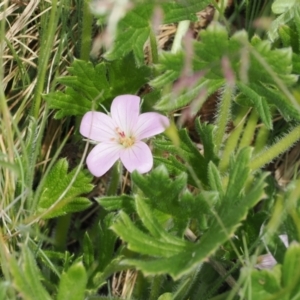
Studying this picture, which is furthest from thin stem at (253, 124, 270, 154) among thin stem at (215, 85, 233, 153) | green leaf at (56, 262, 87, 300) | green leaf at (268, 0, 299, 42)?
green leaf at (56, 262, 87, 300)

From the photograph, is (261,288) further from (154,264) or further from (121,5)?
(121,5)

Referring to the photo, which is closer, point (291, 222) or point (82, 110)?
point (291, 222)

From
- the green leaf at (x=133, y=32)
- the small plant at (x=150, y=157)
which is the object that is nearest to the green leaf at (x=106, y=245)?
the small plant at (x=150, y=157)

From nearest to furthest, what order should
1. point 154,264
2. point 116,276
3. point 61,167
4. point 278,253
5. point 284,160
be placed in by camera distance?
point 154,264, point 278,253, point 61,167, point 116,276, point 284,160

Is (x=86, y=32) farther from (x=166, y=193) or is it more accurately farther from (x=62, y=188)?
(x=166, y=193)

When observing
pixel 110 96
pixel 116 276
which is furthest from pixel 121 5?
pixel 116 276

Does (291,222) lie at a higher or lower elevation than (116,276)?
higher

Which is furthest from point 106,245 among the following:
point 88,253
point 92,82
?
point 92,82
